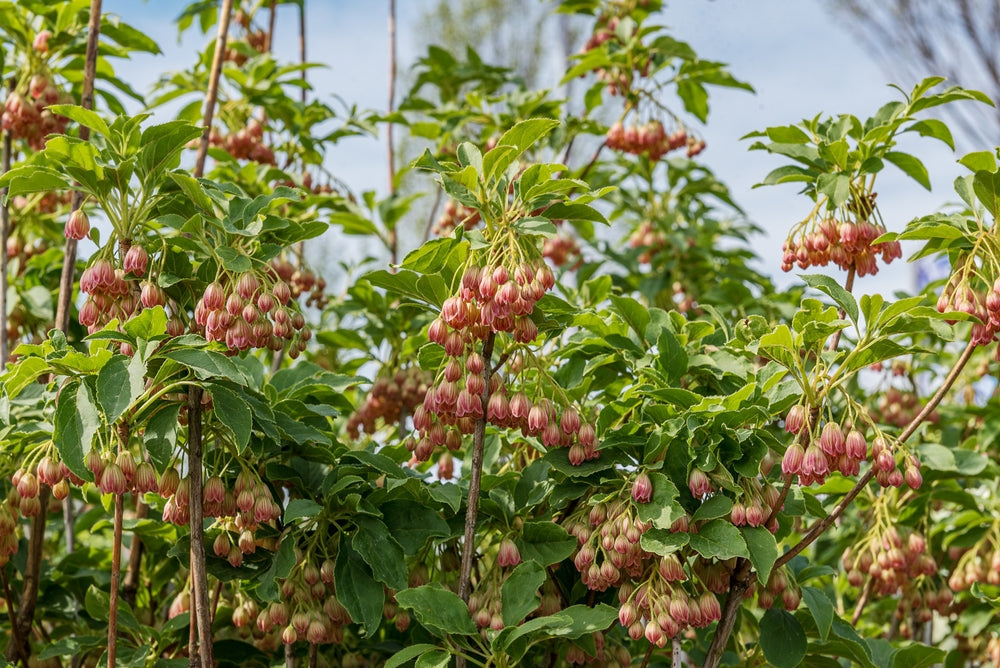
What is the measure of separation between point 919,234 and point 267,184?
2893 millimetres

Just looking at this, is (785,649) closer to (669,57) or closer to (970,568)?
(970,568)

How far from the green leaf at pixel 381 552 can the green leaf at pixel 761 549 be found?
883 mm

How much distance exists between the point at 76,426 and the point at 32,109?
197cm

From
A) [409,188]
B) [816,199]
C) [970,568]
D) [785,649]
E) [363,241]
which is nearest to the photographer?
[785,649]

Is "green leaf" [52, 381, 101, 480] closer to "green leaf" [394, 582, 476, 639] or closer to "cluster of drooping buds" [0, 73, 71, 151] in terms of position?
"green leaf" [394, 582, 476, 639]

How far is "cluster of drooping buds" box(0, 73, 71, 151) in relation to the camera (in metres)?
3.84

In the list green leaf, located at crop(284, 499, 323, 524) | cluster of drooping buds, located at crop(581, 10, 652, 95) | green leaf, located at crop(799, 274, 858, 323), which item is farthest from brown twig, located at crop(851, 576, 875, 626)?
cluster of drooping buds, located at crop(581, 10, 652, 95)

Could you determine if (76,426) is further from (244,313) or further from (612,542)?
(612,542)

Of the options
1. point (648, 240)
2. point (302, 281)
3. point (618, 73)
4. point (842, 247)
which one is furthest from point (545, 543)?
point (618, 73)

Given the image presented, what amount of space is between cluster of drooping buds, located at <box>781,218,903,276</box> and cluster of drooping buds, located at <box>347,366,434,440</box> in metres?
1.68

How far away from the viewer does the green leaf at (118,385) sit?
228cm

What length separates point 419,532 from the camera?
2723 millimetres

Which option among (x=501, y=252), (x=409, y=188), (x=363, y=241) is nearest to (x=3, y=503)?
(x=501, y=252)

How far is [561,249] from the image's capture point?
6285 mm
